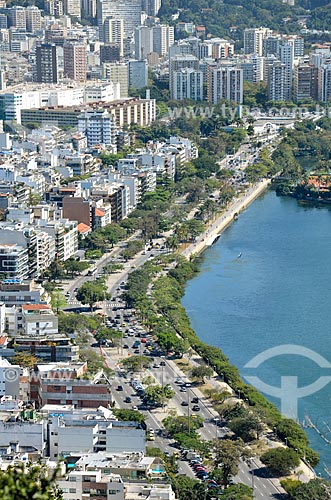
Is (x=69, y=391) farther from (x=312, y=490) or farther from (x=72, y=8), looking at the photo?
(x=72, y=8)

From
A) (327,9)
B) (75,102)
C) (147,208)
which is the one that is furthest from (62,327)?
(327,9)

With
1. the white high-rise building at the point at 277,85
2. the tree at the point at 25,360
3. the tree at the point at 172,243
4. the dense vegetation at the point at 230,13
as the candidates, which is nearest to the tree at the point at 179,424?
the tree at the point at 25,360

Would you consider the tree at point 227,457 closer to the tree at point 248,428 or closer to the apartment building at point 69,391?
the tree at point 248,428

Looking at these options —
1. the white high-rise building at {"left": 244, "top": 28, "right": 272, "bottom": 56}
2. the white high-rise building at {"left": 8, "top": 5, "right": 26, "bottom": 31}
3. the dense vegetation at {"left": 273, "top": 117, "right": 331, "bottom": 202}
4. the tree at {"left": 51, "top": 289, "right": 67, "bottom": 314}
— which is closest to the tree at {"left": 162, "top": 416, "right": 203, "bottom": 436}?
the tree at {"left": 51, "top": 289, "right": 67, "bottom": 314}

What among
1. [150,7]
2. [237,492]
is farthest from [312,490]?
[150,7]

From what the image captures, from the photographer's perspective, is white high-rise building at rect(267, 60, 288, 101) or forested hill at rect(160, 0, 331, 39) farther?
forested hill at rect(160, 0, 331, 39)

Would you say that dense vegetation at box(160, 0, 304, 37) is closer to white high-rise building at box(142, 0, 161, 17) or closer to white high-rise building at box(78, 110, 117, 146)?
white high-rise building at box(142, 0, 161, 17)
